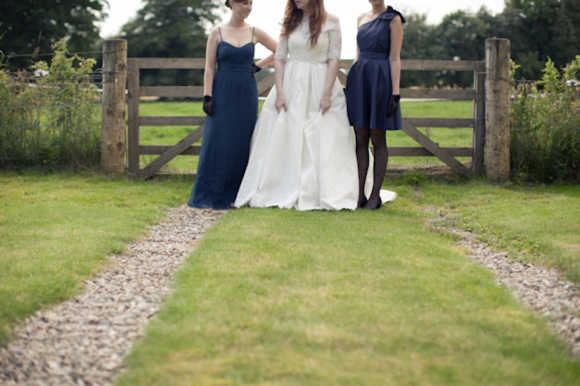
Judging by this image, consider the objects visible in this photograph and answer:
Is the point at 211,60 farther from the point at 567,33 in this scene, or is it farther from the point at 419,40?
the point at 419,40

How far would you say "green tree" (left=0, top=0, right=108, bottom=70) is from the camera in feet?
113

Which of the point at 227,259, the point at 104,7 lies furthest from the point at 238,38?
the point at 104,7

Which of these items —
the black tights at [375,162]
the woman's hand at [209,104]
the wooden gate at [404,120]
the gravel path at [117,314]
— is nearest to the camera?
the gravel path at [117,314]

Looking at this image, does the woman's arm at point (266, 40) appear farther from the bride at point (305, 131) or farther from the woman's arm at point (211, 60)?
the woman's arm at point (211, 60)

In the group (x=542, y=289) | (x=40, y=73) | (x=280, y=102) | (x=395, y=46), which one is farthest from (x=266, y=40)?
(x=542, y=289)

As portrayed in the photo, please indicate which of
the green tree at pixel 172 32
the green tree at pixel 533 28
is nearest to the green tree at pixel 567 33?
the green tree at pixel 533 28

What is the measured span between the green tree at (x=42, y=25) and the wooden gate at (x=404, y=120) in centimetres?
2880

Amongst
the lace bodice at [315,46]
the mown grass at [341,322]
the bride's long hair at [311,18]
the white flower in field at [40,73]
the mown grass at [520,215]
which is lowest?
the mown grass at [341,322]

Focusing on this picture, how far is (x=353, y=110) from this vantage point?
606 centimetres

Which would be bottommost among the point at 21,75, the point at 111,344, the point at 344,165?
the point at 111,344

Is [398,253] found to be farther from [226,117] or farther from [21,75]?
[21,75]

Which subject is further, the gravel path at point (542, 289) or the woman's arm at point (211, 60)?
the woman's arm at point (211, 60)

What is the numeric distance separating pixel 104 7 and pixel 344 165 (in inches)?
1551

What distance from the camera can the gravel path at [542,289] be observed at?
300 cm
